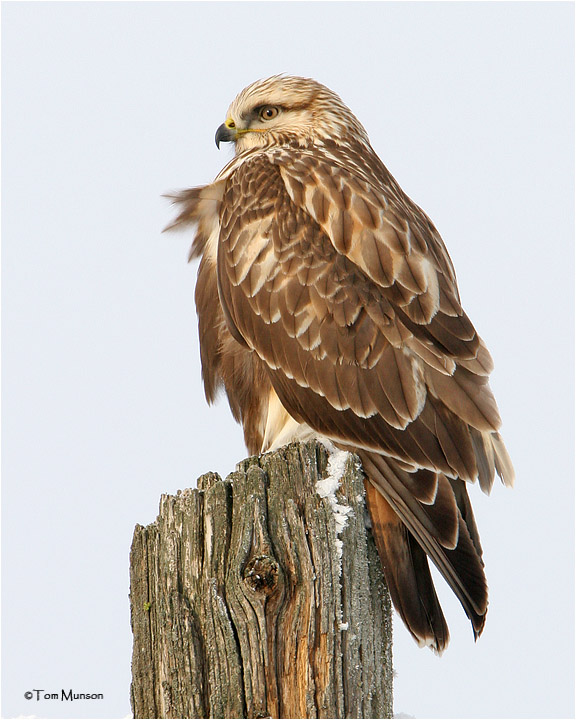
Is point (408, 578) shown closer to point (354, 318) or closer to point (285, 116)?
point (354, 318)

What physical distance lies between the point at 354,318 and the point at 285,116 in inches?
78.4

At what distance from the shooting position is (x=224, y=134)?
587 centimetres

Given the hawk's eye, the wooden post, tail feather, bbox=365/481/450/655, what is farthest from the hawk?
the hawk's eye

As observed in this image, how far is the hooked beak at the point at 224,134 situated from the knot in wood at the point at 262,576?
3424 mm

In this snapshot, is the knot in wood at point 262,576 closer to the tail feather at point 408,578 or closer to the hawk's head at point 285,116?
the tail feather at point 408,578

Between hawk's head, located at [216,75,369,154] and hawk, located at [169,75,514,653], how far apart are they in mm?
427

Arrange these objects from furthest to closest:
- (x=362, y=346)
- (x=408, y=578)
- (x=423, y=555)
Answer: (x=362, y=346) < (x=423, y=555) < (x=408, y=578)

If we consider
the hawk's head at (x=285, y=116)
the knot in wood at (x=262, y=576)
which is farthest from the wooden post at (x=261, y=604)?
the hawk's head at (x=285, y=116)

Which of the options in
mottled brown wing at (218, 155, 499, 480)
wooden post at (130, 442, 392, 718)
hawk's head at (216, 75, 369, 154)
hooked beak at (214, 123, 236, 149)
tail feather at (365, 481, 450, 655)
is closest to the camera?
wooden post at (130, 442, 392, 718)

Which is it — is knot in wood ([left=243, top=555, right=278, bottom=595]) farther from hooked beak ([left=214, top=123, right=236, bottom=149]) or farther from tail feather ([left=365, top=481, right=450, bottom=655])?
hooked beak ([left=214, top=123, right=236, bottom=149])

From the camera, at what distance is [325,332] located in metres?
4.41

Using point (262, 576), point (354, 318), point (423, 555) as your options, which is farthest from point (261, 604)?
point (354, 318)

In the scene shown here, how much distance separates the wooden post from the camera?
318 centimetres

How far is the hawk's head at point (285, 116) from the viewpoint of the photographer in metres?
5.71
